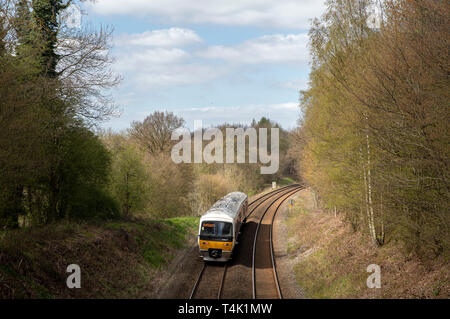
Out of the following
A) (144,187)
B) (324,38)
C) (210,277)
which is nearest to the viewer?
(210,277)

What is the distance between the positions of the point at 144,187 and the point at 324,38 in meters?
14.1

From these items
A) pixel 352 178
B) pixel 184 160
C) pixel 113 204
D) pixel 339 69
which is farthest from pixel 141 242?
pixel 184 160

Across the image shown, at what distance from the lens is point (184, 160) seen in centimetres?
3800

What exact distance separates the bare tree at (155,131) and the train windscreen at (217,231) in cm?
2592

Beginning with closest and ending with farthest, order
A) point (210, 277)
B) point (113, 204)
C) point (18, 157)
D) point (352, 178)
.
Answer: point (18, 157), point (352, 178), point (210, 277), point (113, 204)

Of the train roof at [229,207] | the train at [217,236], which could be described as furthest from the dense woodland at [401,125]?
the train roof at [229,207]

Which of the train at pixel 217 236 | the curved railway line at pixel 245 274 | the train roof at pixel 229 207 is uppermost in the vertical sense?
the train roof at pixel 229 207

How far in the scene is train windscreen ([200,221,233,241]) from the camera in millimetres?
14336

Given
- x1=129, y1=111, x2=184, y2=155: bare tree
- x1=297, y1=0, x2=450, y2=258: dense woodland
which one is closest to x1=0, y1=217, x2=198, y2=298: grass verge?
x1=297, y1=0, x2=450, y2=258: dense woodland

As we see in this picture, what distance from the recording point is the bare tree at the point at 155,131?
131ft

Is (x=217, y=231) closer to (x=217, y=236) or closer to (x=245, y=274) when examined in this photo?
(x=217, y=236)

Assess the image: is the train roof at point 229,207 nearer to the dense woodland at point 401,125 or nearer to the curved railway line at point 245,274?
the curved railway line at point 245,274

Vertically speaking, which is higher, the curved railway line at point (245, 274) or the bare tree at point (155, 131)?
the bare tree at point (155, 131)
